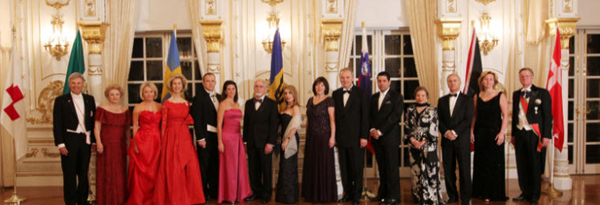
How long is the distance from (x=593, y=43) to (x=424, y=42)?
271 cm

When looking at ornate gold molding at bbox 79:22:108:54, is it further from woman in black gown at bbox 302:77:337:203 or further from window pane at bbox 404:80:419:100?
window pane at bbox 404:80:419:100

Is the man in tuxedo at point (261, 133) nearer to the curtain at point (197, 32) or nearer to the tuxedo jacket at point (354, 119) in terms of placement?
the tuxedo jacket at point (354, 119)

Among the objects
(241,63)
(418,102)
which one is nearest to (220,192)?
(241,63)

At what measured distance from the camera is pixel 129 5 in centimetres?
678

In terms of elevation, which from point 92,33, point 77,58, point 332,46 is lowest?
point 77,58

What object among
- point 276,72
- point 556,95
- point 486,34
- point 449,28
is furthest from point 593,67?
point 276,72

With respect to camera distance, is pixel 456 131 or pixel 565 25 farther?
pixel 565 25

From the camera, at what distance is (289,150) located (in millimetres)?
5602

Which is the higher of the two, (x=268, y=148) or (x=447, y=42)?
(x=447, y=42)

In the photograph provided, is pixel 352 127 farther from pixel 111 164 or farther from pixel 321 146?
pixel 111 164

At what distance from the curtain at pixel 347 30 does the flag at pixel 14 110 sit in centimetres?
407

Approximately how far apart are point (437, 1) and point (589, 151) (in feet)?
11.1

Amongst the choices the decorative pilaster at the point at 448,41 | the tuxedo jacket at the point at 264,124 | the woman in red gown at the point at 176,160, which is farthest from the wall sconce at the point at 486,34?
the woman in red gown at the point at 176,160

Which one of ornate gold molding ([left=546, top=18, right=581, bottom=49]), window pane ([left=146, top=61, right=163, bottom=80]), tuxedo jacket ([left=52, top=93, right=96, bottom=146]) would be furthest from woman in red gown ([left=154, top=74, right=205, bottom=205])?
ornate gold molding ([left=546, top=18, right=581, bottom=49])
